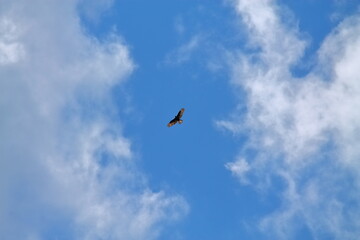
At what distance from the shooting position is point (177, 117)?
6300 cm
